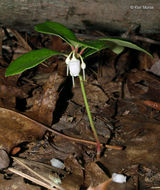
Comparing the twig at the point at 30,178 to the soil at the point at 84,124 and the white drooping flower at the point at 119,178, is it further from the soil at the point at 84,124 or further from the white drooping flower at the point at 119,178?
the white drooping flower at the point at 119,178

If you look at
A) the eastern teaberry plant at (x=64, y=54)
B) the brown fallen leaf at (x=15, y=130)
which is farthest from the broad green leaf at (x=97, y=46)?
the brown fallen leaf at (x=15, y=130)

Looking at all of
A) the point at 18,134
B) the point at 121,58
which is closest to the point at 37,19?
the point at 121,58

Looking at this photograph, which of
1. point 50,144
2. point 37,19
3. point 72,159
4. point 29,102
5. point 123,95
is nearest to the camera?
point 72,159

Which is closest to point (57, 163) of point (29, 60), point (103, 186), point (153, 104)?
point (103, 186)

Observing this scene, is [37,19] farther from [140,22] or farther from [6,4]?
[140,22]

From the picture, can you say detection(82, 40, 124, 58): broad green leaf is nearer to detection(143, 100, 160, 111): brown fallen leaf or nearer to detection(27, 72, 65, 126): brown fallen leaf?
detection(27, 72, 65, 126): brown fallen leaf

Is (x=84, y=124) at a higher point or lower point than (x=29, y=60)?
lower

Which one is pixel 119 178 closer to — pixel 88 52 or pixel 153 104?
pixel 88 52

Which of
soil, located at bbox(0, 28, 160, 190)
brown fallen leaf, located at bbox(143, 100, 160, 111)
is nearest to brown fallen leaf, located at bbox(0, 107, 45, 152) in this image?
soil, located at bbox(0, 28, 160, 190)
